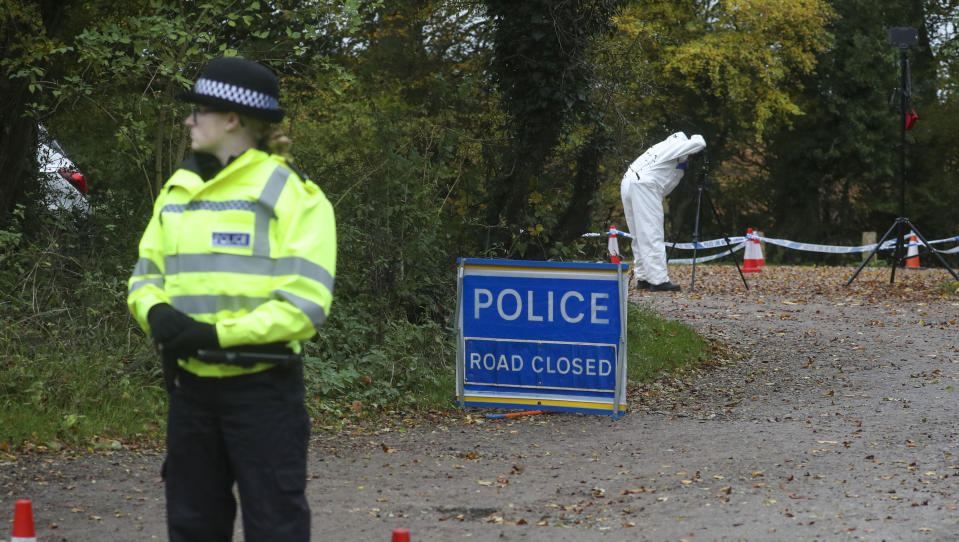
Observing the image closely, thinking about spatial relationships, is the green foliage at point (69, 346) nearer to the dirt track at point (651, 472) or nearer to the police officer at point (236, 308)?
the dirt track at point (651, 472)

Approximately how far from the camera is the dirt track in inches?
228

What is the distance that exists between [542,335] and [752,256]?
1710 cm

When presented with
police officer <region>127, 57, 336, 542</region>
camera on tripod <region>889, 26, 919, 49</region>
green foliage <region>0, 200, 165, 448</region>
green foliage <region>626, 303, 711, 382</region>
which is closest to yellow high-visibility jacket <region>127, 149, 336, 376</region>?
police officer <region>127, 57, 336, 542</region>

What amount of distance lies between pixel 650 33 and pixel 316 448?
24.1 ft

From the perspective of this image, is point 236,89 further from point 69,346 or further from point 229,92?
point 69,346

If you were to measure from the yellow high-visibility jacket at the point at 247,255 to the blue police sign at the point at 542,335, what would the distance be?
5324mm

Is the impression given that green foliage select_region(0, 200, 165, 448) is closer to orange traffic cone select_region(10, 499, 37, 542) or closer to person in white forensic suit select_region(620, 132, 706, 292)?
orange traffic cone select_region(10, 499, 37, 542)

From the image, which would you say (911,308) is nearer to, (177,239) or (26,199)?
(26,199)

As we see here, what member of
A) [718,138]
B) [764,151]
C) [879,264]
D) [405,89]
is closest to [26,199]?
[405,89]

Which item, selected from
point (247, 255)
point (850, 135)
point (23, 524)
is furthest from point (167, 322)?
point (850, 135)

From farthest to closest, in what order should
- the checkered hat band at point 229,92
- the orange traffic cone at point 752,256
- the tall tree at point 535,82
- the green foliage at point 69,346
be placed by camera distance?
the orange traffic cone at point 752,256 < the tall tree at point 535,82 < the green foliage at point 69,346 < the checkered hat band at point 229,92

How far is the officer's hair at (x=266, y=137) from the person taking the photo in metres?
3.79

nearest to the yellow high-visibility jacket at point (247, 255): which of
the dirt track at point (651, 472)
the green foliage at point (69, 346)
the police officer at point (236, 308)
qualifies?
the police officer at point (236, 308)

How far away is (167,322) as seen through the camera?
3.53 metres
